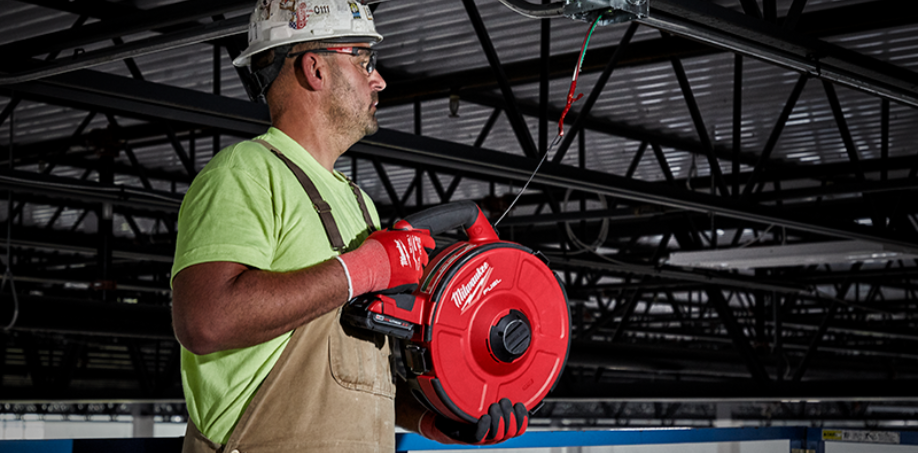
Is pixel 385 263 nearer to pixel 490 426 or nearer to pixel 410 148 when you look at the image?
pixel 490 426

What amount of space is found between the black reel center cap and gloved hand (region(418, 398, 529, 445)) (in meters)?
0.10

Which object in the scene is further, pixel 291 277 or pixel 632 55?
pixel 632 55

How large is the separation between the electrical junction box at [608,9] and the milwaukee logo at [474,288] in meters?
1.35

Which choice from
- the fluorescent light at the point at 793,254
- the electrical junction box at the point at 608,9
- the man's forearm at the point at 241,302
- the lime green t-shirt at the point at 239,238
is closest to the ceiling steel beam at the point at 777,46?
the electrical junction box at the point at 608,9

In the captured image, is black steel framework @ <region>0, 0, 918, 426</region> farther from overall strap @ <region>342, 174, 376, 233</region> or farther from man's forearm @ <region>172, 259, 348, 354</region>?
man's forearm @ <region>172, 259, 348, 354</region>

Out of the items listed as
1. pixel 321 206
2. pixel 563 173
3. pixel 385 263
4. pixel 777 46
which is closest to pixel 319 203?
pixel 321 206

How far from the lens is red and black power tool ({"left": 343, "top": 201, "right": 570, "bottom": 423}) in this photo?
187 centimetres

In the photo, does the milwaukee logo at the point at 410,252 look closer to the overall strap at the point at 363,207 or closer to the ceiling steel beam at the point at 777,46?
A: the overall strap at the point at 363,207

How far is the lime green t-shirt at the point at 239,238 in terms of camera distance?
1.73 meters

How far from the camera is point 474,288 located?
6.45 feet

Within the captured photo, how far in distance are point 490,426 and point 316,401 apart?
15.4 inches

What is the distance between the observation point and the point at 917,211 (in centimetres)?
1139

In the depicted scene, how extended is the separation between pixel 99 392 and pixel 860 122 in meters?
11.6

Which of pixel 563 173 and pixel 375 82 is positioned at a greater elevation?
pixel 563 173
